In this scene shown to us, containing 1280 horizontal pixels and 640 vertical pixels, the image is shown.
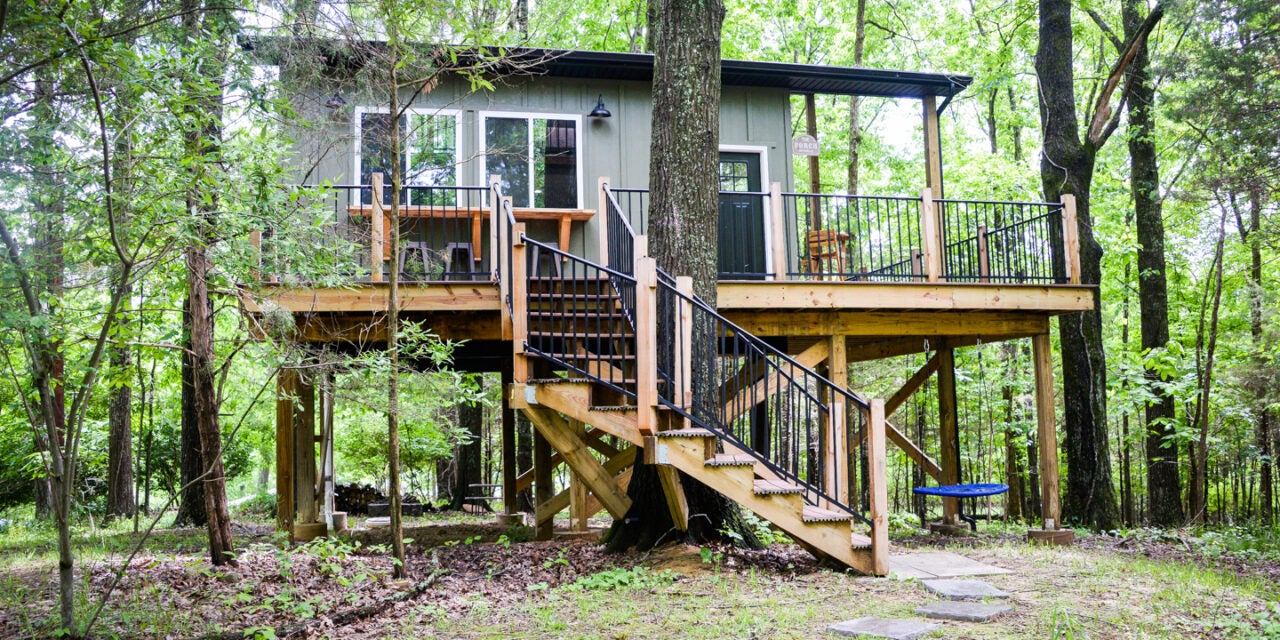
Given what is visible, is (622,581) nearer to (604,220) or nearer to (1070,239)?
(604,220)

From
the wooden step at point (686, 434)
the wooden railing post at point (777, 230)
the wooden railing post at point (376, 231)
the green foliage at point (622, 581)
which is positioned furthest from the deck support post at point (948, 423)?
the wooden railing post at point (376, 231)

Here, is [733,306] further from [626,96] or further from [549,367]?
[626,96]

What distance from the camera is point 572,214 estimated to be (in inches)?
410

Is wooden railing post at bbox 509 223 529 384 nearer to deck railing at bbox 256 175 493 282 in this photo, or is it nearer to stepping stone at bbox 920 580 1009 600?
deck railing at bbox 256 175 493 282

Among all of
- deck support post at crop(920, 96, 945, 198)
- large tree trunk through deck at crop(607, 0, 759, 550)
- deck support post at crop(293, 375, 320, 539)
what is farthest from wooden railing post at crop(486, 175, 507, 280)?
deck support post at crop(920, 96, 945, 198)

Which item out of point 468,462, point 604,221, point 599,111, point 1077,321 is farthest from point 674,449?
point 468,462

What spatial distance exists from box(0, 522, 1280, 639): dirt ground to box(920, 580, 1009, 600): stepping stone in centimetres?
11

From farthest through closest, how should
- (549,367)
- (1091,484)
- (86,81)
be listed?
(1091,484) < (549,367) < (86,81)

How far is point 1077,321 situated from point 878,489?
677 cm

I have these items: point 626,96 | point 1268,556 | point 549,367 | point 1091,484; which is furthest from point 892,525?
point 626,96

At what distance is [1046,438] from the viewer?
384 inches

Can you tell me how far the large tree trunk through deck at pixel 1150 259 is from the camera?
1291 cm

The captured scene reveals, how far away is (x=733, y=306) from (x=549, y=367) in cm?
194

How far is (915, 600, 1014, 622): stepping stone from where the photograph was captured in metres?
4.76
